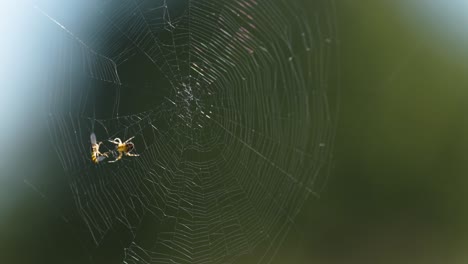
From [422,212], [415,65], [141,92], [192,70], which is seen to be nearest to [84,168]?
[141,92]

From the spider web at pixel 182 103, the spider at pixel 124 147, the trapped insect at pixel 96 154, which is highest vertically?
the spider web at pixel 182 103

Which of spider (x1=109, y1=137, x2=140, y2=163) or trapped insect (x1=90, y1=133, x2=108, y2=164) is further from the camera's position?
spider (x1=109, y1=137, x2=140, y2=163)

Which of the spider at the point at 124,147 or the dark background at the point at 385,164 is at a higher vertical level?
the dark background at the point at 385,164

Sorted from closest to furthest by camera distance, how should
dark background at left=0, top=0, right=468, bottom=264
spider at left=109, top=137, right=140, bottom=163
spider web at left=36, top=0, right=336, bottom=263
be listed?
spider web at left=36, top=0, right=336, bottom=263
spider at left=109, top=137, right=140, bottom=163
dark background at left=0, top=0, right=468, bottom=264

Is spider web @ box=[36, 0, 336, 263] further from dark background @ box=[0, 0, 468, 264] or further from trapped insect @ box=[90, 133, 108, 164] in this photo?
dark background @ box=[0, 0, 468, 264]

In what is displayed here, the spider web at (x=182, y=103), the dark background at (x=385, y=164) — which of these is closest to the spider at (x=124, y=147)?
the spider web at (x=182, y=103)

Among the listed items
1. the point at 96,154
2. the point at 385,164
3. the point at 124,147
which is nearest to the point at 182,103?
the point at 124,147

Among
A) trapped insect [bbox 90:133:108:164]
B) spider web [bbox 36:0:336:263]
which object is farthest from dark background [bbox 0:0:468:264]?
trapped insect [bbox 90:133:108:164]

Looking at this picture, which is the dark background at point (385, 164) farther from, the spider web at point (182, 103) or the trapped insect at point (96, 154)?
the trapped insect at point (96, 154)

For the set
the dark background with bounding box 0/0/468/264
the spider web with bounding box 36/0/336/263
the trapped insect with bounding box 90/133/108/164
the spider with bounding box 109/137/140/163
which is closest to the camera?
the spider web with bounding box 36/0/336/263
